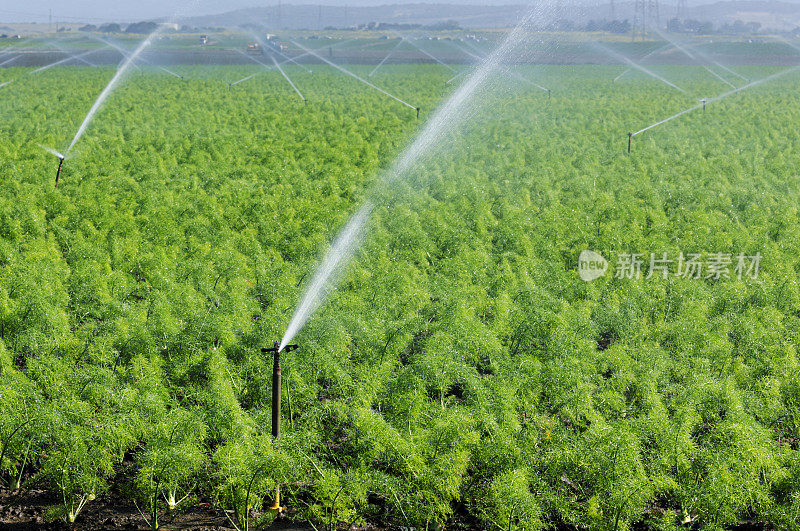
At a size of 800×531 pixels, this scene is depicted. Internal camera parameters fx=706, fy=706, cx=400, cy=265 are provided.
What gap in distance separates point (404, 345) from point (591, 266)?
213 inches

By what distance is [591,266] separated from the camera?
13461 millimetres

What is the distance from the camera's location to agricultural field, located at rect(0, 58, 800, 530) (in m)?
6.84

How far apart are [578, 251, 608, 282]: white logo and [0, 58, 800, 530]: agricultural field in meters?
0.17

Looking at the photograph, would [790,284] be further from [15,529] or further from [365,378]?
[15,529]

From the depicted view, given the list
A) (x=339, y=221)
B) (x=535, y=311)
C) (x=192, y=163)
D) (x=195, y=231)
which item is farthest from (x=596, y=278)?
(x=192, y=163)

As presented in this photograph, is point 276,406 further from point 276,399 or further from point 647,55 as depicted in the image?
point 647,55

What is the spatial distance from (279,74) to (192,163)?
1511 inches

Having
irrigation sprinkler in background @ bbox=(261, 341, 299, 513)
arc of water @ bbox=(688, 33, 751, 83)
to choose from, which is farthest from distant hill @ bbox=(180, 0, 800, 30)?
irrigation sprinkler in background @ bbox=(261, 341, 299, 513)

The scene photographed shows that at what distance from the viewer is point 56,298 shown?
33.0ft

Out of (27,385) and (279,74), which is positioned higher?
(27,385)

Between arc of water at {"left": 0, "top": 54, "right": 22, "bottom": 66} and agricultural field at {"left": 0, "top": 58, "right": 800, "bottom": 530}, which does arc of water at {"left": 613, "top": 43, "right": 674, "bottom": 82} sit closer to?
agricultural field at {"left": 0, "top": 58, "right": 800, "bottom": 530}

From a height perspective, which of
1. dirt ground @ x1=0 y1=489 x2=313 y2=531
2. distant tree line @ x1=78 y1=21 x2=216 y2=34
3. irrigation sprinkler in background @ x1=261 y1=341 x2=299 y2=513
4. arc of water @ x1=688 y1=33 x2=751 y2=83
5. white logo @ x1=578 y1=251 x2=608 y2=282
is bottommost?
arc of water @ x1=688 y1=33 x2=751 y2=83

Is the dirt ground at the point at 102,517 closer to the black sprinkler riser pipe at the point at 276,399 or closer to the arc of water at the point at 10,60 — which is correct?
the black sprinkler riser pipe at the point at 276,399

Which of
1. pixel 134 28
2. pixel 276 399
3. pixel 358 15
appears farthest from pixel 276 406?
pixel 358 15
